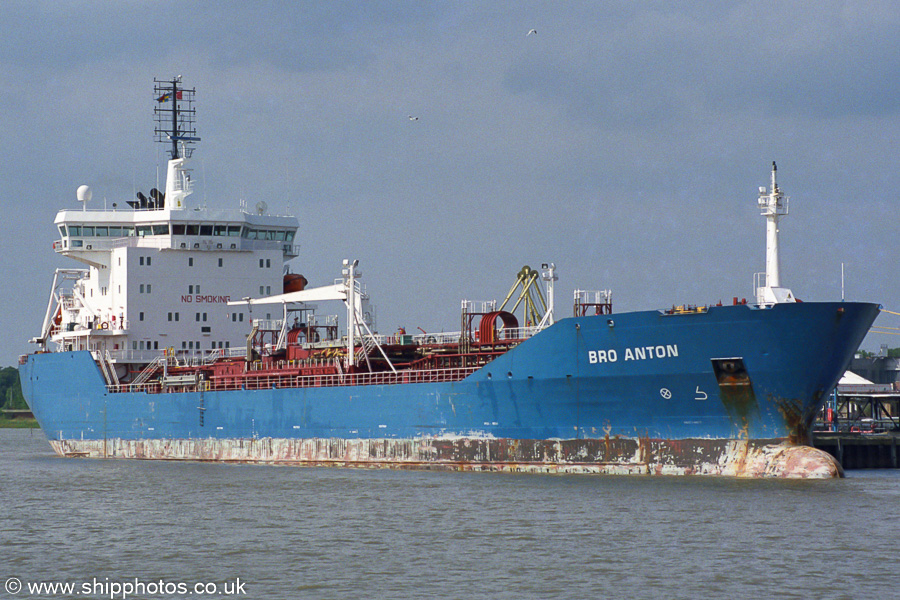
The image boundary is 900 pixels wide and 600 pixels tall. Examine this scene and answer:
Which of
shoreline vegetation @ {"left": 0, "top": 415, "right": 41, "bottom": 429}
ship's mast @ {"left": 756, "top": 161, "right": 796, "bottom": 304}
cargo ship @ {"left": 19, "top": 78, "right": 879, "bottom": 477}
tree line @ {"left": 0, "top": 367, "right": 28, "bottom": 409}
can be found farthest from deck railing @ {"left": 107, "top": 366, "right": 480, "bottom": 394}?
tree line @ {"left": 0, "top": 367, "right": 28, "bottom": 409}

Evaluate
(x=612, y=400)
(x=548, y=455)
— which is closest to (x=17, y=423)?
(x=548, y=455)

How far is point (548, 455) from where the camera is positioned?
84.5 ft

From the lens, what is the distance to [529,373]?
2569 centimetres

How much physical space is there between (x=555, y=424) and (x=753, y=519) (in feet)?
24.6

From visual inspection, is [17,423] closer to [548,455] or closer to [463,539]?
[548,455]

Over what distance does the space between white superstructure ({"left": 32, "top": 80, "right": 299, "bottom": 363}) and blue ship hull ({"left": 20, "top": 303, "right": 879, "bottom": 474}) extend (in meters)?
6.29

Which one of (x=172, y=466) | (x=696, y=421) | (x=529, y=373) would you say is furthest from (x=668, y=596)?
(x=172, y=466)

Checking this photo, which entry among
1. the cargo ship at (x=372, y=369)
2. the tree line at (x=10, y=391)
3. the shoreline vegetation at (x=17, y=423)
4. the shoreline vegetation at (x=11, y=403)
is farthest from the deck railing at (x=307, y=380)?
the tree line at (x=10, y=391)

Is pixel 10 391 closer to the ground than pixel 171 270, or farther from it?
closer to the ground

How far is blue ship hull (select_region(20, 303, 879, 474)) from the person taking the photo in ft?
75.5

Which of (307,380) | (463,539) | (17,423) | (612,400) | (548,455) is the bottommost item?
(17,423)

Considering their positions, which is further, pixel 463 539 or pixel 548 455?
pixel 548 455

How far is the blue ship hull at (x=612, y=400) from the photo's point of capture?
23000mm

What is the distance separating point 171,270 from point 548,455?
53.3ft
